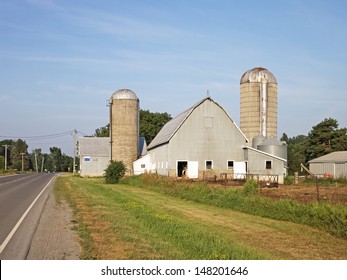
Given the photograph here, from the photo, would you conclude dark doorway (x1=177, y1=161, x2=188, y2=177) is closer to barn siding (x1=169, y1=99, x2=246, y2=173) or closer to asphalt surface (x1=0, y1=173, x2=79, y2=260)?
barn siding (x1=169, y1=99, x2=246, y2=173)

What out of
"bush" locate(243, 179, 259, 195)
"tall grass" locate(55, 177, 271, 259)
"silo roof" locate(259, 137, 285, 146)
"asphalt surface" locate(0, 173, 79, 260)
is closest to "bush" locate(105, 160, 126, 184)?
"silo roof" locate(259, 137, 285, 146)

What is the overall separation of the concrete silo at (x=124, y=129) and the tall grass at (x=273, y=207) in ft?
119

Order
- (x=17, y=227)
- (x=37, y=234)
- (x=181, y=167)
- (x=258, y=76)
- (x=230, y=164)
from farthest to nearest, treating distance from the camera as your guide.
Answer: (x=258, y=76) < (x=230, y=164) < (x=181, y=167) < (x=17, y=227) < (x=37, y=234)

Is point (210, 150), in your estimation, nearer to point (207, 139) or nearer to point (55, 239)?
point (207, 139)

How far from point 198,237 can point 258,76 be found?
4934cm

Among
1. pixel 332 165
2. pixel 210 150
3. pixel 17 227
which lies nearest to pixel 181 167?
pixel 210 150

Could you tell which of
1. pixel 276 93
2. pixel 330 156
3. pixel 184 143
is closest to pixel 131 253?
pixel 184 143

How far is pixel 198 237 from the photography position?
500 inches

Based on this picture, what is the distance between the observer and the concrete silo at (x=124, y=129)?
67000 millimetres

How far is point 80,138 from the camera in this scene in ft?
279

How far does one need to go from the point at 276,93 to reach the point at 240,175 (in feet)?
55.5

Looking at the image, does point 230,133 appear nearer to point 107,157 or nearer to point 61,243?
point 107,157

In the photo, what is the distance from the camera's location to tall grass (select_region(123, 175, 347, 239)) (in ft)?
47.7

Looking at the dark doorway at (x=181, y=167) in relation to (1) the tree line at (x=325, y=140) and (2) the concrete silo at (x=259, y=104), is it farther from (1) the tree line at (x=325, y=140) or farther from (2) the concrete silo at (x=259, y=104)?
(1) the tree line at (x=325, y=140)
